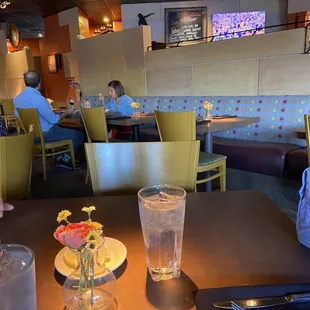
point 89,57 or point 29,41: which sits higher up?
point 29,41

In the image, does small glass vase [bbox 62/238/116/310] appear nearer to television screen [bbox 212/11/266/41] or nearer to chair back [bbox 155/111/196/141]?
chair back [bbox 155/111/196/141]

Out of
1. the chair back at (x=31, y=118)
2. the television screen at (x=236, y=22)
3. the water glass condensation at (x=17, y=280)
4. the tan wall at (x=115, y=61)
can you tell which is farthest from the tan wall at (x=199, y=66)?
the water glass condensation at (x=17, y=280)

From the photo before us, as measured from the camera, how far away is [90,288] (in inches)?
21.5

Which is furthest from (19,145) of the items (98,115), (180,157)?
(98,115)

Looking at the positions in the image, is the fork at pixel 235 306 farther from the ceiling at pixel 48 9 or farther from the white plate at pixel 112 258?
the ceiling at pixel 48 9

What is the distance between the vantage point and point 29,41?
12.1 meters

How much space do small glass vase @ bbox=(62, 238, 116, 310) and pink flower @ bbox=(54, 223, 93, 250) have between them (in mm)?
24

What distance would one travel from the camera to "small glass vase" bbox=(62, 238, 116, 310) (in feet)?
1.74

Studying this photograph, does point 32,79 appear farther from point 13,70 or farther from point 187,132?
point 13,70

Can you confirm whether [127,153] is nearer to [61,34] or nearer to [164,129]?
[164,129]

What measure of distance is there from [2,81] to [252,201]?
11.2 m

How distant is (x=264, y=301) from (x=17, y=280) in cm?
42

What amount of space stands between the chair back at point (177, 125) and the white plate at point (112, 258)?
198 centimetres

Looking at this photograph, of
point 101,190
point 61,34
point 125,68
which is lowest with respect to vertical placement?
point 101,190
